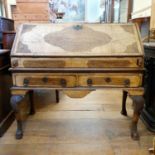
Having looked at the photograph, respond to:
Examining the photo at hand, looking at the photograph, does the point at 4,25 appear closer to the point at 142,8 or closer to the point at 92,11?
the point at 142,8

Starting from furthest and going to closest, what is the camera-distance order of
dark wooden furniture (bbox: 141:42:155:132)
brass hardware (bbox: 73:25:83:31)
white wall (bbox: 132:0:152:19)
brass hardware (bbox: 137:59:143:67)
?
white wall (bbox: 132:0:152:19)
dark wooden furniture (bbox: 141:42:155:132)
brass hardware (bbox: 73:25:83:31)
brass hardware (bbox: 137:59:143:67)

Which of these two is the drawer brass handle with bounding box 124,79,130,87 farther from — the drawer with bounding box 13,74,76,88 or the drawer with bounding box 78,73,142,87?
Result: the drawer with bounding box 13,74,76,88

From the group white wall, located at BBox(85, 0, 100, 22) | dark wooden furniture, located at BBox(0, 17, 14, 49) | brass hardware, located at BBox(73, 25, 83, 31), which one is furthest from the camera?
white wall, located at BBox(85, 0, 100, 22)

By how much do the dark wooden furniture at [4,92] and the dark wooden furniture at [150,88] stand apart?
4.79 feet

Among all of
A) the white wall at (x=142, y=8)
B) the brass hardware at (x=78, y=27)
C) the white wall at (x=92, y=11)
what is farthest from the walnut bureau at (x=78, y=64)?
the white wall at (x=92, y=11)

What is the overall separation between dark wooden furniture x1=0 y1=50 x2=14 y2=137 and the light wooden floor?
0.31ft

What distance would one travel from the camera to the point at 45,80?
1831 millimetres

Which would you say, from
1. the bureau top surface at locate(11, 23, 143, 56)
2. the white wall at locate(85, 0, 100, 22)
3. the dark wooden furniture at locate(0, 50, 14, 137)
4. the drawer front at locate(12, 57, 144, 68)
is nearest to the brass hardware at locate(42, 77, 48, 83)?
the drawer front at locate(12, 57, 144, 68)

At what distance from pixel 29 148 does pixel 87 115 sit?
0.92m

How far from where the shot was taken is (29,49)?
5.96ft

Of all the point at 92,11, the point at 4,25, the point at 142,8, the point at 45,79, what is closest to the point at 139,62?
the point at 45,79

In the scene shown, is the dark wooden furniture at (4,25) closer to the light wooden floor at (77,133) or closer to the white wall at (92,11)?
the light wooden floor at (77,133)

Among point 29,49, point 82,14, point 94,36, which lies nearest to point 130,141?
point 94,36

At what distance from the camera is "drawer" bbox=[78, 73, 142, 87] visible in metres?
1.80
